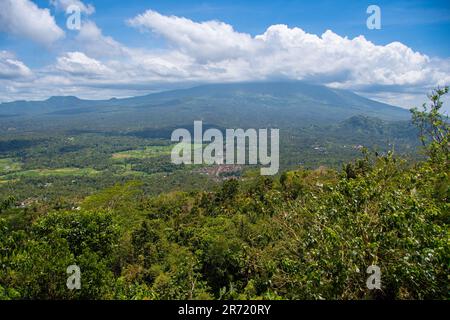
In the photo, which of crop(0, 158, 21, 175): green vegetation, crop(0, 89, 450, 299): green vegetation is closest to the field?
crop(0, 158, 21, 175): green vegetation

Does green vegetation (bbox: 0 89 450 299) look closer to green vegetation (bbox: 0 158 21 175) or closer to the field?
the field

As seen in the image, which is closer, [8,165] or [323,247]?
[323,247]

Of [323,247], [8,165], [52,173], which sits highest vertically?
[323,247]

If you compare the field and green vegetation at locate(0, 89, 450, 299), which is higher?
green vegetation at locate(0, 89, 450, 299)

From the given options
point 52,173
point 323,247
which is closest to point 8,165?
point 52,173

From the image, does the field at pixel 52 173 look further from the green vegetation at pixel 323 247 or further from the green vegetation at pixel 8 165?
the green vegetation at pixel 323 247

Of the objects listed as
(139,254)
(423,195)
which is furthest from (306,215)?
(139,254)

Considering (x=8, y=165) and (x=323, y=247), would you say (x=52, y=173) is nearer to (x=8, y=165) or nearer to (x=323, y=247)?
(x=8, y=165)

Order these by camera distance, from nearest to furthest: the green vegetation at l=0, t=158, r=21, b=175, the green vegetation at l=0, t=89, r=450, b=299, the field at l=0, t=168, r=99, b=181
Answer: the green vegetation at l=0, t=89, r=450, b=299
the field at l=0, t=168, r=99, b=181
the green vegetation at l=0, t=158, r=21, b=175

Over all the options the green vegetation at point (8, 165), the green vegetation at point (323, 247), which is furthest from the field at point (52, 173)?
the green vegetation at point (323, 247)

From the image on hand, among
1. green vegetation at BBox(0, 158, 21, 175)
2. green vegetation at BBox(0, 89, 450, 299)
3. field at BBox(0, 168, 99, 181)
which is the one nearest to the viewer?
green vegetation at BBox(0, 89, 450, 299)

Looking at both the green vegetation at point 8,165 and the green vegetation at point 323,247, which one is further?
the green vegetation at point 8,165
